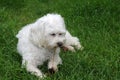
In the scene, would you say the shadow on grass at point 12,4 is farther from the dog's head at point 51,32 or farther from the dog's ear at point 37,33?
the dog's head at point 51,32

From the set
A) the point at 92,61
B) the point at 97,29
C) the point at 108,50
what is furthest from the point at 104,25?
the point at 92,61

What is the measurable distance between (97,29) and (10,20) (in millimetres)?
1759

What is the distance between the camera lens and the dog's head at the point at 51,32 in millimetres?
6008

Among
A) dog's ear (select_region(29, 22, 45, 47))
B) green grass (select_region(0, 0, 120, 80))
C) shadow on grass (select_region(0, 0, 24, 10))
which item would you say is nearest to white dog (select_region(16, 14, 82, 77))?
dog's ear (select_region(29, 22, 45, 47))

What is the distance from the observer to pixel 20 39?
696 centimetres

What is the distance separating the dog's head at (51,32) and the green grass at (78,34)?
0.50m

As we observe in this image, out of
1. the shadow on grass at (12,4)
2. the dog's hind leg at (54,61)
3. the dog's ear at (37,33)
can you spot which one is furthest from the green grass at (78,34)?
the dog's ear at (37,33)

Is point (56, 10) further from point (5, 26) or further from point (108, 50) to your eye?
point (108, 50)

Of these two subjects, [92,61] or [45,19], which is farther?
[92,61]

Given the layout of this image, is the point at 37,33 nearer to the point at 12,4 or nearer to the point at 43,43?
the point at 43,43

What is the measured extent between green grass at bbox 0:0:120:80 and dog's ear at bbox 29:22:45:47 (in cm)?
46

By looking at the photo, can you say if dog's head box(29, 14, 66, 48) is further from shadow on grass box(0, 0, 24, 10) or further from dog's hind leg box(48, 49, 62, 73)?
shadow on grass box(0, 0, 24, 10)

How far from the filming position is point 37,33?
621 centimetres

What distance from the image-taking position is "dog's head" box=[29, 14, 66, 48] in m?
6.01
